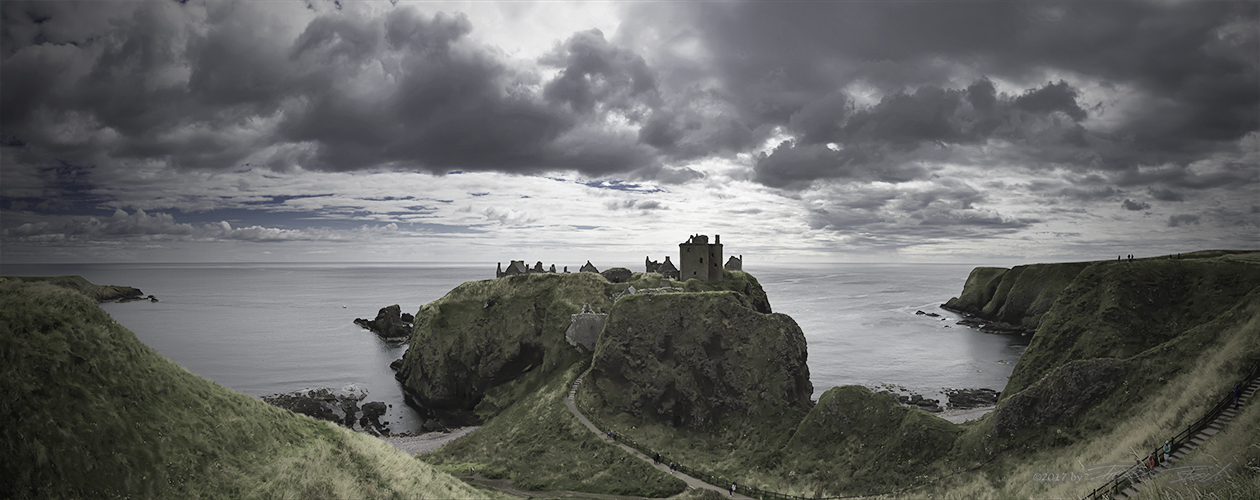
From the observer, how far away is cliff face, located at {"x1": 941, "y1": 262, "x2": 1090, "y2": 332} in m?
121

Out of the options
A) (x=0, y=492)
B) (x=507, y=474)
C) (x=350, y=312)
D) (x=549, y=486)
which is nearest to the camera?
(x=0, y=492)

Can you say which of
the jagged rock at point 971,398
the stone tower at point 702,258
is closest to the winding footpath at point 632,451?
the stone tower at point 702,258

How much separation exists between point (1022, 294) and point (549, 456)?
134 meters

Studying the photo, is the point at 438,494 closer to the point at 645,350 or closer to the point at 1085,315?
the point at 645,350

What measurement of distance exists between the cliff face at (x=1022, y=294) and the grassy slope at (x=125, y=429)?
129494mm

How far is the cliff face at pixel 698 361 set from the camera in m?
53.4

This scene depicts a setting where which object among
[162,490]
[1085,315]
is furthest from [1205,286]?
[162,490]

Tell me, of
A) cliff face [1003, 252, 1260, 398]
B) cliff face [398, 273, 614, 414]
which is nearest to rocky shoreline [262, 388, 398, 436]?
cliff face [398, 273, 614, 414]

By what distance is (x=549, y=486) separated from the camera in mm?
45594

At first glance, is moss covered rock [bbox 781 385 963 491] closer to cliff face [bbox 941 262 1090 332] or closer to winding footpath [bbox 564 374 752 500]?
winding footpath [bbox 564 374 752 500]

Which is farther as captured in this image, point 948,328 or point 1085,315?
point 948,328

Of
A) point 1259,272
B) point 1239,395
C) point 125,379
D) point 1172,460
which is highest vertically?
point 1259,272

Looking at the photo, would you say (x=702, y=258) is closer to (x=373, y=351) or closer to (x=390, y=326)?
(x=373, y=351)

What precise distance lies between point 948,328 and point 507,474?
130 m
